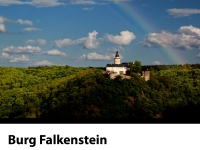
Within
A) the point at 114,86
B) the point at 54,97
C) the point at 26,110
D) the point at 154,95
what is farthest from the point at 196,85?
the point at 26,110

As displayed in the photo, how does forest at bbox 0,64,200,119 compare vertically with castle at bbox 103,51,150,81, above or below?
below

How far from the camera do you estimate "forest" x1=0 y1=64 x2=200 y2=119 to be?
1315cm

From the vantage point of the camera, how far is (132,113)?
→ 13273 mm

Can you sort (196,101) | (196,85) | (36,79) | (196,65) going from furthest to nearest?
(196,65) < (36,79) < (196,85) < (196,101)

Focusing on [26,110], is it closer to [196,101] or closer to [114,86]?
[114,86]

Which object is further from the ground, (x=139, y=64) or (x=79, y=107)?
(x=139, y=64)

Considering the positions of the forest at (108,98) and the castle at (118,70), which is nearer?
the forest at (108,98)

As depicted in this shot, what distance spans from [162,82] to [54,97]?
4.33 metres

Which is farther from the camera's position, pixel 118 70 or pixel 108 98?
pixel 118 70

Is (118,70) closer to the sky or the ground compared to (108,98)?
closer to the sky

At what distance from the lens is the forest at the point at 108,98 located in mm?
13152

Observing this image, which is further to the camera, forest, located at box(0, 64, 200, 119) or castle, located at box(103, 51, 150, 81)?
castle, located at box(103, 51, 150, 81)

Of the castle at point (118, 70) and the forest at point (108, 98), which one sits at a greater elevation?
the castle at point (118, 70)

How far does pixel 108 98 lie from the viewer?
14180mm
